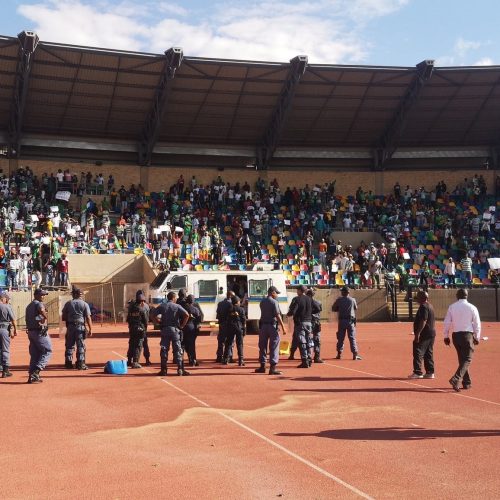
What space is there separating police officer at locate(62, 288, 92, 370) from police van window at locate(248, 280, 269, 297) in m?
10.4

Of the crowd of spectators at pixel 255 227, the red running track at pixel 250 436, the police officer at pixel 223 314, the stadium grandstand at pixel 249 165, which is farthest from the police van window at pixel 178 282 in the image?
the red running track at pixel 250 436

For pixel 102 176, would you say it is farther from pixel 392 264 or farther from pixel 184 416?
pixel 184 416

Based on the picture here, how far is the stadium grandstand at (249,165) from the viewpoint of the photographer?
34.6 meters

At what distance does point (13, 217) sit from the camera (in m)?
33.3

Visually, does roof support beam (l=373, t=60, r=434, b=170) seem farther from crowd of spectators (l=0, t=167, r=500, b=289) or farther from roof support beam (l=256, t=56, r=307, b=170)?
roof support beam (l=256, t=56, r=307, b=170)

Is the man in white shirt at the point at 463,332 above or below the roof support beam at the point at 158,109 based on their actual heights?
below

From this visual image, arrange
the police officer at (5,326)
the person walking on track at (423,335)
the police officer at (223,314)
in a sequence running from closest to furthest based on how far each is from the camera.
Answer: the person walking on track at (423,335)
the police officer at (5,326)
the police officer at (223,314)

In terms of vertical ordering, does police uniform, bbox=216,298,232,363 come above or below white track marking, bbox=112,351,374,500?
above

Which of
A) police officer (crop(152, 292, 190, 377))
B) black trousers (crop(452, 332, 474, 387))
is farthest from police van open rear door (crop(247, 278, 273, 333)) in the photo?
black trousers (crop(452, 332, 474, 387))

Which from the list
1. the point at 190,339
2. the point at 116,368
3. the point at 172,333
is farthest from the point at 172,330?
the point at 190,339

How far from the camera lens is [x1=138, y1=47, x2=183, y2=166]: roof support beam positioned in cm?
3466

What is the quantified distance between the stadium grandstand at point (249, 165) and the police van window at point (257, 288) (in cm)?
547

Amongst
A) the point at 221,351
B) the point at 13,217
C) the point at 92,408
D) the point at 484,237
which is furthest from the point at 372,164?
the point at 92,408

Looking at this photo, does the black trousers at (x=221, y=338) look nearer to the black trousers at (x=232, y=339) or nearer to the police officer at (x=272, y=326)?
the black trousers at (x=232, y=339)
